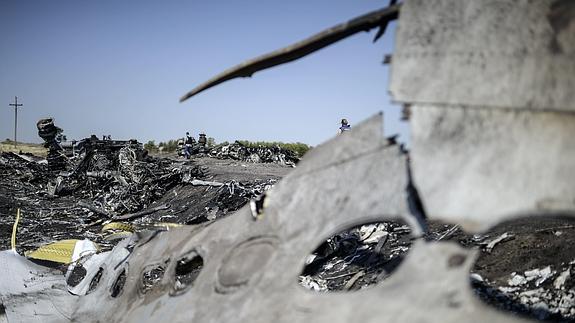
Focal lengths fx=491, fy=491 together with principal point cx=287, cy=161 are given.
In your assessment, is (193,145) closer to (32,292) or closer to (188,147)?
(188,147)

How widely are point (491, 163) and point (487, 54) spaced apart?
0.35 m

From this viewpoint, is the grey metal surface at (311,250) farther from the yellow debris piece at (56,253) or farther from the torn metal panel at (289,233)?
the yellow debris piece at (56,253)

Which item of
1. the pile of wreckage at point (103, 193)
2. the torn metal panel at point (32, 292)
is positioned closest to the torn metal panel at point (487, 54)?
the torn metal panel at point (32, 292)

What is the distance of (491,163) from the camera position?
1446 millimetres

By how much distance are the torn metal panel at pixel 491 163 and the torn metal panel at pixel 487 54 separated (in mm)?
49

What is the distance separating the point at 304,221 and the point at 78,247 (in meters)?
3.90

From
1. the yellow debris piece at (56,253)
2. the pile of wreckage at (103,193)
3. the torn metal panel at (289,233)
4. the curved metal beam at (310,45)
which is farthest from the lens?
the pile of wreckage at (103,193)

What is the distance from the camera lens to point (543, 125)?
1401mm

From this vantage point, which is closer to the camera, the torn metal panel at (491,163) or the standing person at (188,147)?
the torn metal panel at (491,163)

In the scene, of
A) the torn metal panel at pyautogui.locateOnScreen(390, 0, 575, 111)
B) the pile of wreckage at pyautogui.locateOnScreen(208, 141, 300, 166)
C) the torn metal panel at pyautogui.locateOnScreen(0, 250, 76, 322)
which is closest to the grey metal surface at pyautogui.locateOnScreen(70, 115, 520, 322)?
the torn metal panel at pyautogui.locateOnScreen(390, 0, 575, 111)

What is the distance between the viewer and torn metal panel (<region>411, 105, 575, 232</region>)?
136cm

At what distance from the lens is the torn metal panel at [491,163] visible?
4.45ft

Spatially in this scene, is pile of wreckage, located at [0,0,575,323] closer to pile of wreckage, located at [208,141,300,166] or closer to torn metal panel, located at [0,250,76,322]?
torn metal panel, located at [0,250,76,322]

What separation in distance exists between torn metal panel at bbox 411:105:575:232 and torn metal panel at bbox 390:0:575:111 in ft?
0.16
